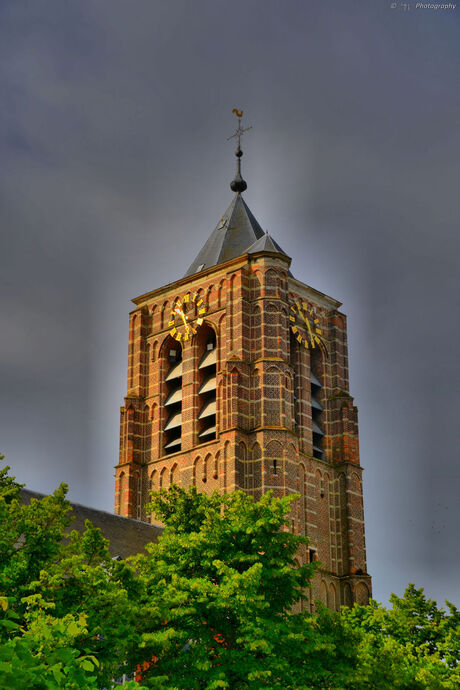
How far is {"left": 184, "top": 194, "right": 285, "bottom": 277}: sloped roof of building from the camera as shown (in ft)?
193

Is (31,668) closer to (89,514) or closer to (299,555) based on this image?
(89,514)

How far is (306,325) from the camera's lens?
190ft

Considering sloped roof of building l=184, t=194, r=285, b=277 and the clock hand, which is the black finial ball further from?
the clock hand

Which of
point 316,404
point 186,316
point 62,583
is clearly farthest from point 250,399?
point 62,583

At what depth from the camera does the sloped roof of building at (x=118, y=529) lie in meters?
43.9

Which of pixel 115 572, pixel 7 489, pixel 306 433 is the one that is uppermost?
pixel 306 433

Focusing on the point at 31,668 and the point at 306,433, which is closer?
the point at 31,668

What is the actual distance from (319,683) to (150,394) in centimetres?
3242

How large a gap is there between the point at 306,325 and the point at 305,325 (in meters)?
0.07

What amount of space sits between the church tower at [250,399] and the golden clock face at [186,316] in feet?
0.22

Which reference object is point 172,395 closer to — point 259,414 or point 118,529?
point 259,414

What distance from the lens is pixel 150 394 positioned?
58.0 metres

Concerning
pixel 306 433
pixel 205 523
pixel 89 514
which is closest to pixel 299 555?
pixel 306 433

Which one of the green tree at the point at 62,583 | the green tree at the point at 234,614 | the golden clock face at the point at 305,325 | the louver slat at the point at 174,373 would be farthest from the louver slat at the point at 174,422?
the green tree at the point at 62,583
